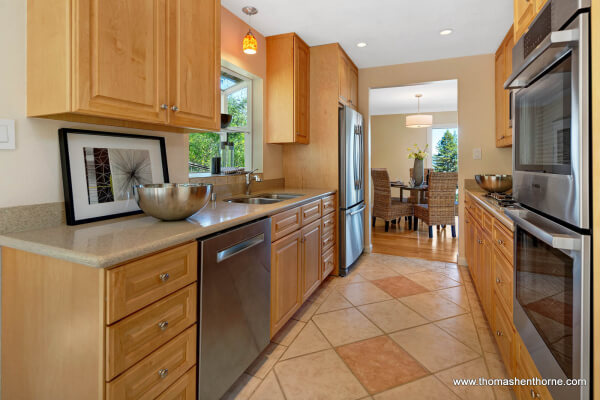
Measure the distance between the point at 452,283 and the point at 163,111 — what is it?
2.99m

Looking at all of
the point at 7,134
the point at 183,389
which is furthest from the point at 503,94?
the point at 7,134

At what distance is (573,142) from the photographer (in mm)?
928

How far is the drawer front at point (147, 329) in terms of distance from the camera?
100 centimetres

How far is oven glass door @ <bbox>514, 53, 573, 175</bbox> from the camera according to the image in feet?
3.22

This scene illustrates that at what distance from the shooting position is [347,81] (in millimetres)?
3715

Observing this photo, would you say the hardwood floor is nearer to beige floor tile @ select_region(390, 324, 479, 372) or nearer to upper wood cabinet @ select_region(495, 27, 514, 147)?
upper wood cabinet @ select_region(495, 27, 514, 147)

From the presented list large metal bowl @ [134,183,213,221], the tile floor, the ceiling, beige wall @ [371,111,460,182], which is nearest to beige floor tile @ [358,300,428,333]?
the tile floor

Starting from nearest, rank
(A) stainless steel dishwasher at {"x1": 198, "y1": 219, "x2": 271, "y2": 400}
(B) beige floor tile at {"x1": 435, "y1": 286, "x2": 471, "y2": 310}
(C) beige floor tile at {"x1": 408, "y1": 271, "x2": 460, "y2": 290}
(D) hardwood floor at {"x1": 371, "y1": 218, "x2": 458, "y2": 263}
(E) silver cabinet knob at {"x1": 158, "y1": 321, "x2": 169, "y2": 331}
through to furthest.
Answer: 1. (E) silver cabinet knob at {"x1": 158, "y1": 321, "x2": 169, "y2": 331}
2. (A) stainless steel dishwasher at {"x1": 198, "y1": 219, "x2": 271, "y2": 400}
3. (B) beige floor tile at {"x1": 435, "y1": 286, "x2": 471, "y2": 310}
4. (C) beige floor tile at {"x1": 408, "y1": 271, "x2": 460, "y2": 290}
5. (D) hardwood floor at {"x1": 371, "y1": 218, "x2": 458, "y2": 263}

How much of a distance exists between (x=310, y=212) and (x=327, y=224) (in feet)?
1.73

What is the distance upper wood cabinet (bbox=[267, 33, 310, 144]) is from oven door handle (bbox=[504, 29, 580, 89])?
205 cm

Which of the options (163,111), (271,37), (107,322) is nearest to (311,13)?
(271,37)

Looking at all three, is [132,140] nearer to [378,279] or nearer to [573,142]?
[573,142]

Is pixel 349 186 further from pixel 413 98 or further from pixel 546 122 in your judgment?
pixel 413 98

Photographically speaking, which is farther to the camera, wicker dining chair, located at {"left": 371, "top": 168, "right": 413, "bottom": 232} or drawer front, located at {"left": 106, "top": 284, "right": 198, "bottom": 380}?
wicker dining chair, located at {"left": 371, "top": 168, "right": 413, "bottom": 232}
